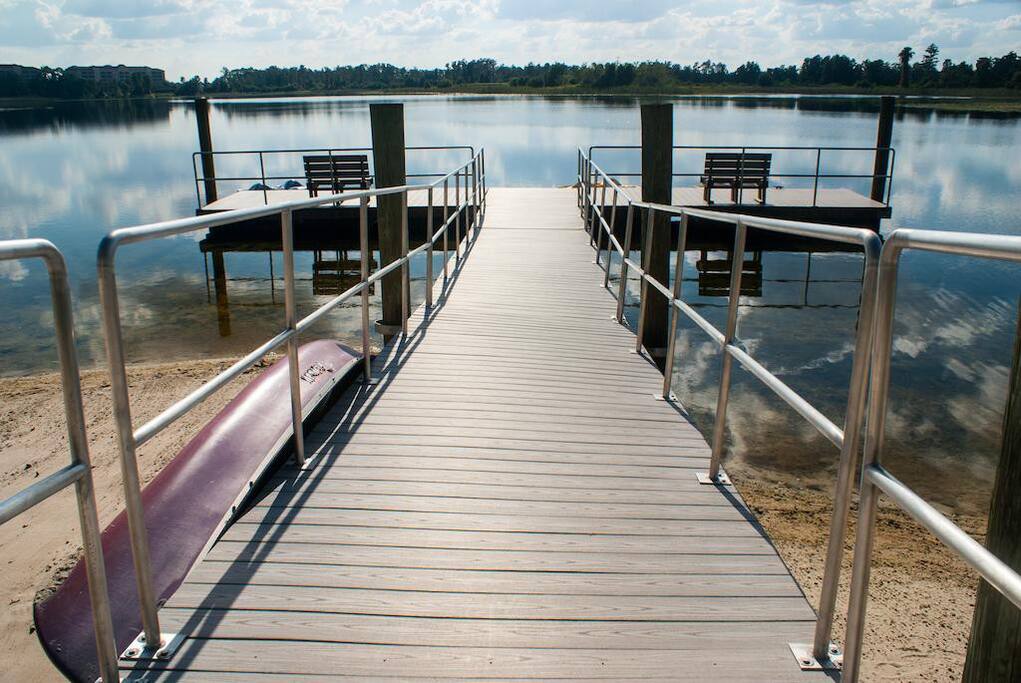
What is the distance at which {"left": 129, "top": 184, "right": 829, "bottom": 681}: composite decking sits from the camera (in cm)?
193

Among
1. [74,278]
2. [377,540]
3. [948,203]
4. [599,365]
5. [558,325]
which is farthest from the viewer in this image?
[948,203]

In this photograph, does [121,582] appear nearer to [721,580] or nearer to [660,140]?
[721,580]

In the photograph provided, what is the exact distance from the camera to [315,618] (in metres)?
2.06

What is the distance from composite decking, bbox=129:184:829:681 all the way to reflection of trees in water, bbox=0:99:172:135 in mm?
72067

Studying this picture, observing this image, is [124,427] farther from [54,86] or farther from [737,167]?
[54,86]

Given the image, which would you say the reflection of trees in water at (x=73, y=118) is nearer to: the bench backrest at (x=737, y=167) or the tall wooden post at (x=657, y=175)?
the bench backrest at (x=737, y=167)

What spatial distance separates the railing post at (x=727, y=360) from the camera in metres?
2.63

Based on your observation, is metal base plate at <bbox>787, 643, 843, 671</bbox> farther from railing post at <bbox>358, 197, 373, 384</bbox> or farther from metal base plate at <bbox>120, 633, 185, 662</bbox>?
railing post at <bbox>358, 197, 373, 384</bbox>

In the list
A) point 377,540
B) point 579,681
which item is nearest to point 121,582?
point 377,540

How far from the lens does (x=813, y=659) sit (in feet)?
6.32

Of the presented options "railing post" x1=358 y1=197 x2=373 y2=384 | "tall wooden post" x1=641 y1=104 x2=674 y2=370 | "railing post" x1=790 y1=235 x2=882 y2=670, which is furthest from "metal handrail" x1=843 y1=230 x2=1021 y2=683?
"tall wooden post" x1=641 y1=104 x2=674 y2=370

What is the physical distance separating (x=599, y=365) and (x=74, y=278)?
13.5 meters

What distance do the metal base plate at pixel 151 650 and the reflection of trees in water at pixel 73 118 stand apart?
73.0 m

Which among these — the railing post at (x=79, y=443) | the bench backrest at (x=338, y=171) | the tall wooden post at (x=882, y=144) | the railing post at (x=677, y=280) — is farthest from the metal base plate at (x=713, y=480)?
the tall wooden post at (x=882, y=144)
